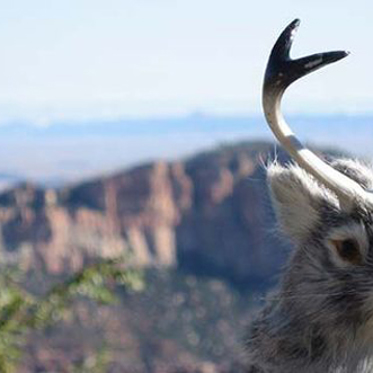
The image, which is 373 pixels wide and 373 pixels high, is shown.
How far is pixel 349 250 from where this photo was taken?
561cm

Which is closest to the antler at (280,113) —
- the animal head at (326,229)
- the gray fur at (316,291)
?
the animal head at (326,229)

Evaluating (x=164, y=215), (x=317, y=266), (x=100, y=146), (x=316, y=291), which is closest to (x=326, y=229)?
(x=317, y=266)

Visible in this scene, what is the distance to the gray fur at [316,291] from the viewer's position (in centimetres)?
557

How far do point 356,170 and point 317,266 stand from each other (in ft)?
2.04

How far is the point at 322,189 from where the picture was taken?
608cm

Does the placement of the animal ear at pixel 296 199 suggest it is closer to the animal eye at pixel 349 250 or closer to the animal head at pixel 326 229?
the animal head at pixel 326 229

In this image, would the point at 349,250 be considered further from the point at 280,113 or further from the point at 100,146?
the point at 100,146

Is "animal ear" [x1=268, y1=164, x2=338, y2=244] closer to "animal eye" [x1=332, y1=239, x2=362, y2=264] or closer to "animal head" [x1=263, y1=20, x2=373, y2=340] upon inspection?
"animal head" [x1=263, y1=20, x2=373, y2=340]

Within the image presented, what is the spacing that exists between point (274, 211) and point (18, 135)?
111 meters

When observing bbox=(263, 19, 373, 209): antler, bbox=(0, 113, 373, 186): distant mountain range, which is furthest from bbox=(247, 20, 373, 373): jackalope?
bbox=(0, 113, 373, 186): distant mountain range

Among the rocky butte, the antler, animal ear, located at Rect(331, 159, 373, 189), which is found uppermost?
the antler

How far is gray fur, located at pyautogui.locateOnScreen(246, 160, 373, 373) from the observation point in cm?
557

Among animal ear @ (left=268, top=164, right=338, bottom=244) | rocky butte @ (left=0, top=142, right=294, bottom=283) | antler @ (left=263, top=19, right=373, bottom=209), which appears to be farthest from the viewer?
rocky butte @ (left=0, top=142, right=294, bottom=283)

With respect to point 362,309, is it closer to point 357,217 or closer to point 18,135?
point 357,217
